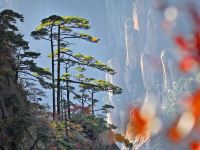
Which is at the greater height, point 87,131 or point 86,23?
point 86,23

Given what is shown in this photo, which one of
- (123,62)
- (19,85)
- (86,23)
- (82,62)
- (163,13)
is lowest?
(163,13)

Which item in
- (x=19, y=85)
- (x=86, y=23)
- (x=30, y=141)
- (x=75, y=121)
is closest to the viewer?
(x=30, y=141)

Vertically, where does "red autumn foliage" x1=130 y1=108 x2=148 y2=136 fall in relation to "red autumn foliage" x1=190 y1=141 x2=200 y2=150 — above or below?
above

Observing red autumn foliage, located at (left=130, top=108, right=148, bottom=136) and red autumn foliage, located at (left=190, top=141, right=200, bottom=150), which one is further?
red autumn foliage, located at (left=130, top=108, right=148, bottom=136)

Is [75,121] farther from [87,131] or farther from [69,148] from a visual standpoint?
[69,148]

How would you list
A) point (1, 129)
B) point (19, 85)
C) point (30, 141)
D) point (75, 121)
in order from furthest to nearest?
point (75, 121)
point (19, 85)
point (30, 141)
point (1, 129)

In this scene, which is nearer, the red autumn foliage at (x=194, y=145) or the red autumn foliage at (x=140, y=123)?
the red autumn foliage at (x=194, y=145)

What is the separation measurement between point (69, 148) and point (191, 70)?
65.9 ft

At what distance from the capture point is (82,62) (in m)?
30.5

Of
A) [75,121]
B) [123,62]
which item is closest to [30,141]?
[75,121]

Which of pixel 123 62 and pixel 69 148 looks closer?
pixel 69 148

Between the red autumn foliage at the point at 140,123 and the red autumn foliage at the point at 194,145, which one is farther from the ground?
the red autumn foliage at the point at 140,123

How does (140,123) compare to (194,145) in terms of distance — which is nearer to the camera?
(194,145)

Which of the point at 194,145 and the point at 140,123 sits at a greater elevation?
the point at 140,123
